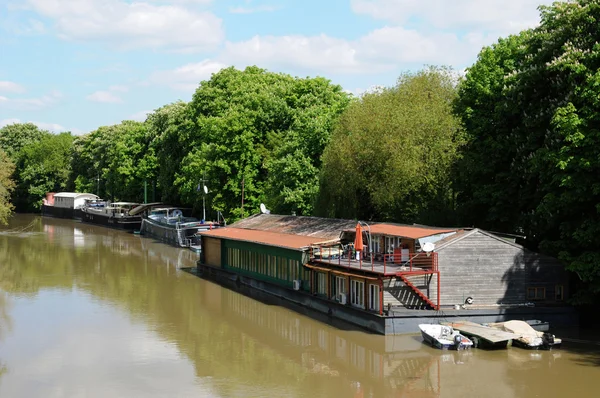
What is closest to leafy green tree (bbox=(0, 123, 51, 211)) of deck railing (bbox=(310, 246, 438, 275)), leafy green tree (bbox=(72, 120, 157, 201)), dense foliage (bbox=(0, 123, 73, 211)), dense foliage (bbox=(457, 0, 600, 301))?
dense foliage (bbox=(0, 123, 73, 211))

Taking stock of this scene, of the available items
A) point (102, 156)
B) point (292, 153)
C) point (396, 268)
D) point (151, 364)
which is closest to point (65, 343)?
point (151, 364)

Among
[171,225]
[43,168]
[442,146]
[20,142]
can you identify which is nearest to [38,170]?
[43,168]

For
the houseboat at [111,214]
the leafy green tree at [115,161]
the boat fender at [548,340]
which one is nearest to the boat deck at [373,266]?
the boat fender at [548,340]

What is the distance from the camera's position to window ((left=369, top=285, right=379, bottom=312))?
30.6 m

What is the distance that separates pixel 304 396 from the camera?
2314 centimetres

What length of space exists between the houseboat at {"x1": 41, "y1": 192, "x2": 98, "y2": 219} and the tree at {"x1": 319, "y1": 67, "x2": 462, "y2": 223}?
72.3 m

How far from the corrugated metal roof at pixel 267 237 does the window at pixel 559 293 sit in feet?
39.0

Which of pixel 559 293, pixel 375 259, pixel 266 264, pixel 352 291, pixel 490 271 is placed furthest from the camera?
pixel 266 264

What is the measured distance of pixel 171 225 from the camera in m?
75.9

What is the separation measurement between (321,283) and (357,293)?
4.06 m

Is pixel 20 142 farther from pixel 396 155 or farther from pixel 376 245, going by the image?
pixel 376 245

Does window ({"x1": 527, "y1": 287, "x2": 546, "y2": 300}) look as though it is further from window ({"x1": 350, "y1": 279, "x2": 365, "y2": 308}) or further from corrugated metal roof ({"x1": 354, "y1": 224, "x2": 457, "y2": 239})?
window ({"x1": 350, "y1": 279, "x2": 365, "y2": 308})

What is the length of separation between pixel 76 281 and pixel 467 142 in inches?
1045

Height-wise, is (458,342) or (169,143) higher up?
(169,143)
